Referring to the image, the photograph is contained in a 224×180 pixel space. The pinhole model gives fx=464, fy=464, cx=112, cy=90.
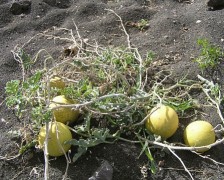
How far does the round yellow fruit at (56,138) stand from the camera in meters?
2.58

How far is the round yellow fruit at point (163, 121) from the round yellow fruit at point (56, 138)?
0.48m

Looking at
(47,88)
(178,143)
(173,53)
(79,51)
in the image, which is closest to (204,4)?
(173,53)

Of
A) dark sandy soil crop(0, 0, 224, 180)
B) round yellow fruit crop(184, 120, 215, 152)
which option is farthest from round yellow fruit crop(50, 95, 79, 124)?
round yellow fruit crop(184, 120, 215, 152)

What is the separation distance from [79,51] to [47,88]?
27.0 inches

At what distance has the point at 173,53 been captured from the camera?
11.3 ft

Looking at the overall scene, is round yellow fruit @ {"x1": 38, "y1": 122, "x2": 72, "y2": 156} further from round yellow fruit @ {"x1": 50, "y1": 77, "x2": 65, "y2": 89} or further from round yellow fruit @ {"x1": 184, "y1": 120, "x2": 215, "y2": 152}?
round yellow fruit @ {"x1": 184, "y1": 120, "x2": 215, "y2": 152}

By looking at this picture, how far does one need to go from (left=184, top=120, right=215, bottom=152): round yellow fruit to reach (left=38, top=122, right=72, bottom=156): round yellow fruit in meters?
0.69

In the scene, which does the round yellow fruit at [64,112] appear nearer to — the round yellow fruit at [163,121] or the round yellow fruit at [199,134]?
the round yellow fruit at [163,121]

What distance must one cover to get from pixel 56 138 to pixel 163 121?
2.03 feet

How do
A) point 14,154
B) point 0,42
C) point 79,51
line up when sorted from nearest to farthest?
1. point 14,154
2. point 79,51
3. point 0,42

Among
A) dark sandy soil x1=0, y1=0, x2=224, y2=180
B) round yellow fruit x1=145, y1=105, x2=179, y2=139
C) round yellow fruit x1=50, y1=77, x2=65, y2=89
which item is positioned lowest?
dark sandy soil x1=0, y1=0, x2=224, y2=180

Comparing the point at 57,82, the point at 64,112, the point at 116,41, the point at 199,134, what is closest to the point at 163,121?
the point at 199,134

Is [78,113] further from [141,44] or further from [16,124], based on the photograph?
[141,44]

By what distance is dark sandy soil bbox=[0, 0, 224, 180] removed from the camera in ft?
8.81
